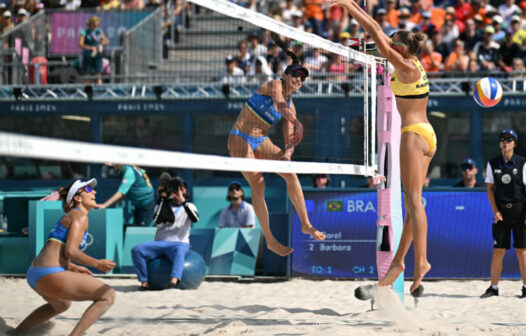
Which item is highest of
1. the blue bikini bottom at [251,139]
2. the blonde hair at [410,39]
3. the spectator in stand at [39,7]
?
the spectator in stand at [39,7]

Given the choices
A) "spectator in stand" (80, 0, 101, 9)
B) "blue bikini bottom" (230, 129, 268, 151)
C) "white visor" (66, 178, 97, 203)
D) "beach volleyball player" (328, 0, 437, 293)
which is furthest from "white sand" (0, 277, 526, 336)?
"spectator in stand" (80, 0, 101, 9)

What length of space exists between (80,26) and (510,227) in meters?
8.10

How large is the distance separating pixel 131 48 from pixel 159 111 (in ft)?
4.55

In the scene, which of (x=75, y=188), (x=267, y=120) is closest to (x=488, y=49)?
(x=267, y=120)

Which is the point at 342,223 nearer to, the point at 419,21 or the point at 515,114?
the point at 515,114

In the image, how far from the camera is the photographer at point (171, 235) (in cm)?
850

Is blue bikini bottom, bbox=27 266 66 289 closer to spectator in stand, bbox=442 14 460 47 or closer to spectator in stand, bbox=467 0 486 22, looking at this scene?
spectator in stand, bbox=442 14 460 47

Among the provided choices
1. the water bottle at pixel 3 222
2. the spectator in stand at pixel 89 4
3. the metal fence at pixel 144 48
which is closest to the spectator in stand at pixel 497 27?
the metal fence at pixel 144 48

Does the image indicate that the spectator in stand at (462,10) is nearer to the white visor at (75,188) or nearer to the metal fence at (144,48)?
the metal fence at (144,48)

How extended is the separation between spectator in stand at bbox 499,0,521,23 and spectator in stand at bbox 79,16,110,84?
672 centimetres

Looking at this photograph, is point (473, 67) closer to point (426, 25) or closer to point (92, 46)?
point (426, 25)

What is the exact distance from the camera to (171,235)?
28.8ft

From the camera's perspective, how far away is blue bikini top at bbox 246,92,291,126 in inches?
226

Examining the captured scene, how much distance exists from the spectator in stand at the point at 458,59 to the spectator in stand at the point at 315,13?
2.44 meters
